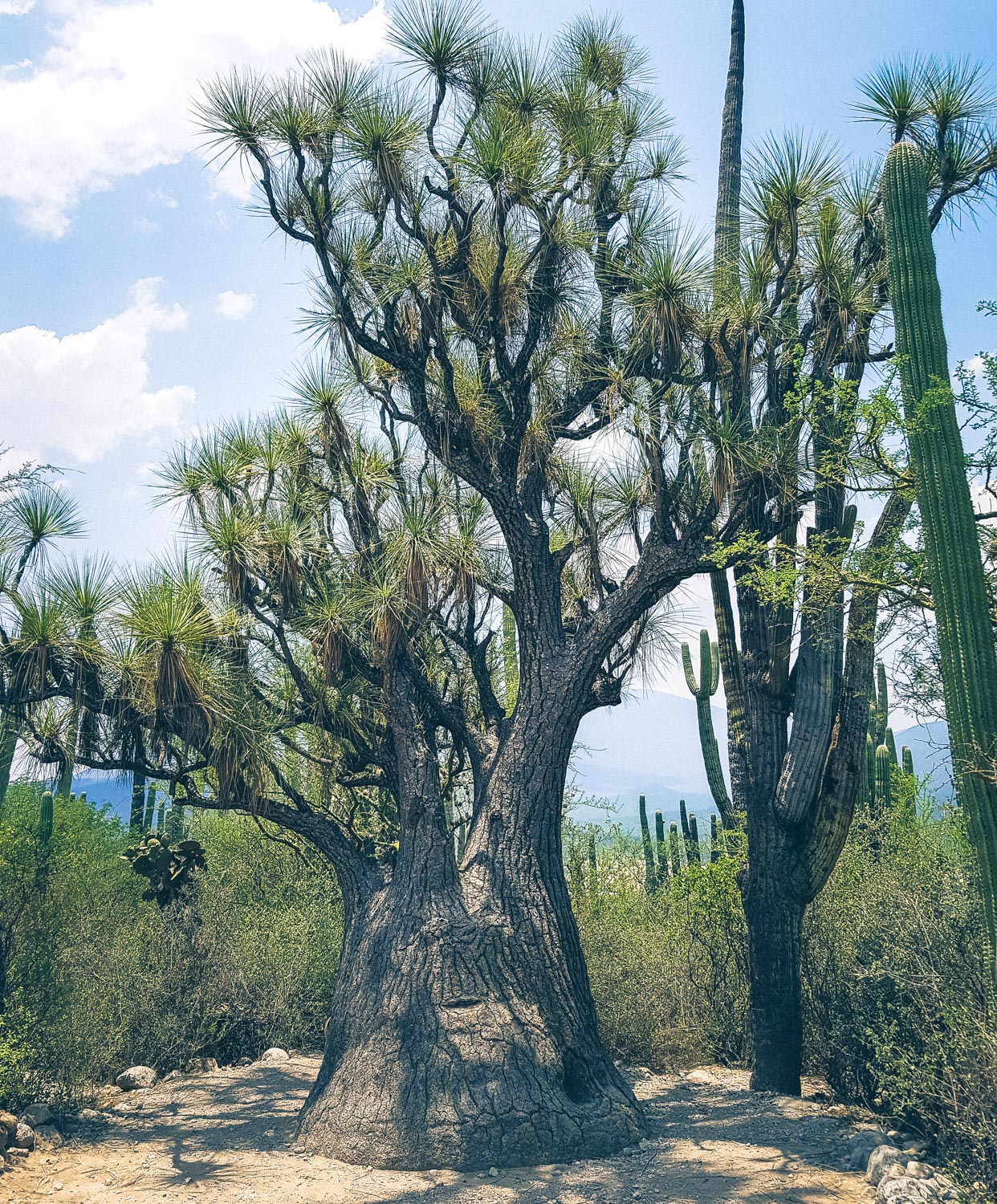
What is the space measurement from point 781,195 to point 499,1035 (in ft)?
18.8

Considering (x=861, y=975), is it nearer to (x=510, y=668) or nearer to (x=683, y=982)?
(x=683, y=982)

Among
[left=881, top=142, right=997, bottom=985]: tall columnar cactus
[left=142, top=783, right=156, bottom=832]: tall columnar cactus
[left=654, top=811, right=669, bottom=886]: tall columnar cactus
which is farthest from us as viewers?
[left=654, top=811, right=669, bottom=886]: tall columnar cactus

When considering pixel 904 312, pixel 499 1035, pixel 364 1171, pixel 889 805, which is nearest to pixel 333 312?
pixel 904 312

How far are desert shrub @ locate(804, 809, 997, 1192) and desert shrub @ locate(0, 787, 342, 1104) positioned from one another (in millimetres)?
5224

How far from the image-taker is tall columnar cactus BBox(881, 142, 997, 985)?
4.71 meters

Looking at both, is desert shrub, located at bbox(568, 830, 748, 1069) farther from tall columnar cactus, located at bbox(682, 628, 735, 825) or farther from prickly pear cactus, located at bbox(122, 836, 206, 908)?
prickly pear cactus, located at bbox(122, 836, 206, 908)

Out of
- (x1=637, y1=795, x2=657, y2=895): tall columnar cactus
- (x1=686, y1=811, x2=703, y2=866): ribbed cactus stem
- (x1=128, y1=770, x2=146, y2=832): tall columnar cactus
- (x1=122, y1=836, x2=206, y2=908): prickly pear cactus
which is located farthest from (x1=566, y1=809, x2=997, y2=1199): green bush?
(x1=128, y1=770, x2=146, y2=832): tall columnar cactus

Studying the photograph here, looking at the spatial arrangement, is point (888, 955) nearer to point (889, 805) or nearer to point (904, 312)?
point (904, 312)

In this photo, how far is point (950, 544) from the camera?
493cm

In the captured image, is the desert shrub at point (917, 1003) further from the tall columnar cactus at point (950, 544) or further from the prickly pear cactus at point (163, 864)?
Result: the prickly pear cactus at point (163, 864)

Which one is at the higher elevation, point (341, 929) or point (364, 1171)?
point (341, 929)

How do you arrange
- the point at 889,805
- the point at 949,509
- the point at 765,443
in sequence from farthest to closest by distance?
the point at 889,805, the point at 765,443, the point at 949,509

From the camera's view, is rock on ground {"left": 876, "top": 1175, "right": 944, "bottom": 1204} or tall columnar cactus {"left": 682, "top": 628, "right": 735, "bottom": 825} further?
tall columnar cactus {"left": 682, "top": 628, "right": 735, "bottom": 825}

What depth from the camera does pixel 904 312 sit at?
546cm
